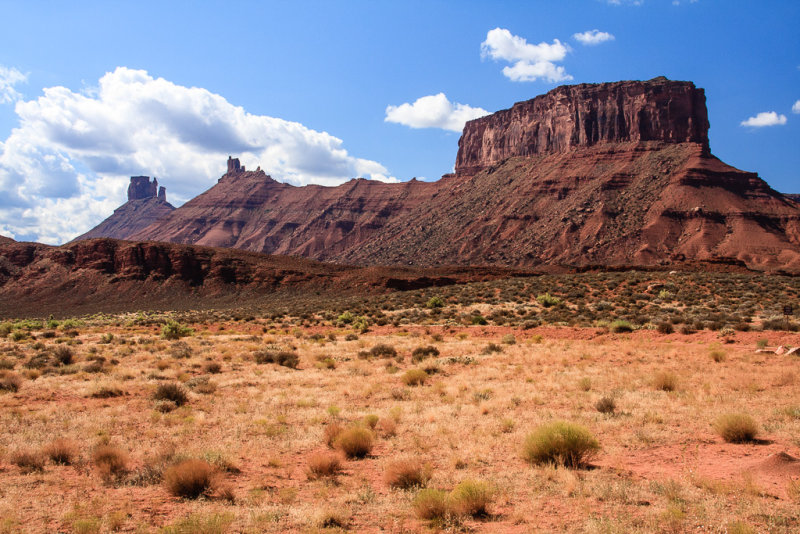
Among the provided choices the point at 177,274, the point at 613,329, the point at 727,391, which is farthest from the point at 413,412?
the point at 177,274

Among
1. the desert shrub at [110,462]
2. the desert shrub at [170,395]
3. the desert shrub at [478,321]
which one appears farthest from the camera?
the desert shrub at [478,321]

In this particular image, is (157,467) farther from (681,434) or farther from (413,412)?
(681,434)

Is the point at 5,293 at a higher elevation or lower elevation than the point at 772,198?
lower

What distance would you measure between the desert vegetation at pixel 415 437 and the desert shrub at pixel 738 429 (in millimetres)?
31

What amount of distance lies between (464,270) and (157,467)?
6871cm

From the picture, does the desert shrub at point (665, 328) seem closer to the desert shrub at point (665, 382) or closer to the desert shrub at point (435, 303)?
the desert shrub at point (665, 382)

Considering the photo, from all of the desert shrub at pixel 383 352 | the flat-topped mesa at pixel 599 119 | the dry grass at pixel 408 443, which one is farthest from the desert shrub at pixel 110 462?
the flat-topped mesa at pixel 599 119

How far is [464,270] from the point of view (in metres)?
74.4

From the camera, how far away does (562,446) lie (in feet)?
24.0

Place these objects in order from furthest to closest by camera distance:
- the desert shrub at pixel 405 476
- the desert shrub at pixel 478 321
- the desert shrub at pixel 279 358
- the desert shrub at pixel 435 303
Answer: the desert shrub at pixel 435 303
the desert shrub at pixel 478 321
the desert shrub at pixel 279 358
the desert shrub at pixel 405 476

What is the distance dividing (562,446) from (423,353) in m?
11.5

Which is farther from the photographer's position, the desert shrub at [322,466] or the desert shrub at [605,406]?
the desert shrub at [605,406]

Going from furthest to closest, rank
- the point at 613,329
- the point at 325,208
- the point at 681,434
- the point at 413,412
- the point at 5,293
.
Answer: the point at 325,208 < the point at 5,293 < the point at 613,329 < the point at 413,412 < the point at 681,434

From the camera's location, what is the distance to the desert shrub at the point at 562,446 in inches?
285
